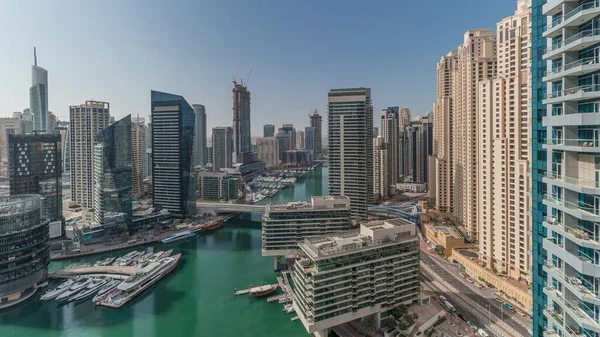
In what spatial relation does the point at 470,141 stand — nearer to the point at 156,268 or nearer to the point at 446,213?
the point at 446,213

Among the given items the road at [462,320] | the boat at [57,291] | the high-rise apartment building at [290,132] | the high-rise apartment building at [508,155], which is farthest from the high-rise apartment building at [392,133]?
the high-rise apartment building at [290,132]

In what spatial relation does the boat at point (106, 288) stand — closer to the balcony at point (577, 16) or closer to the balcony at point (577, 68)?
the balcony at point (577, 68)

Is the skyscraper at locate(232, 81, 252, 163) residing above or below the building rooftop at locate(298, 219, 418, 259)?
above

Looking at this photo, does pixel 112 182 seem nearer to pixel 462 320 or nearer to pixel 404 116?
pixel 462 320

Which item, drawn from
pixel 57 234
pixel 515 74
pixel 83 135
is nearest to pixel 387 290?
pixel 515 74

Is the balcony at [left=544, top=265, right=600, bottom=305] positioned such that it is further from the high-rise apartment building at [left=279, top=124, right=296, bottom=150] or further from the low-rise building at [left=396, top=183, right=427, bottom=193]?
the high-rise apartment building at [left=279, top=124, right=296, bottom=150]

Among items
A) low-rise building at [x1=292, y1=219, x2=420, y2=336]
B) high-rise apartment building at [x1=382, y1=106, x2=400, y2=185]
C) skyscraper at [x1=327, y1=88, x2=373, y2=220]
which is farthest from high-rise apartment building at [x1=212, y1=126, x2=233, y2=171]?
low-rise building at [x1=292, y1=219, x2=420, y2=336]
